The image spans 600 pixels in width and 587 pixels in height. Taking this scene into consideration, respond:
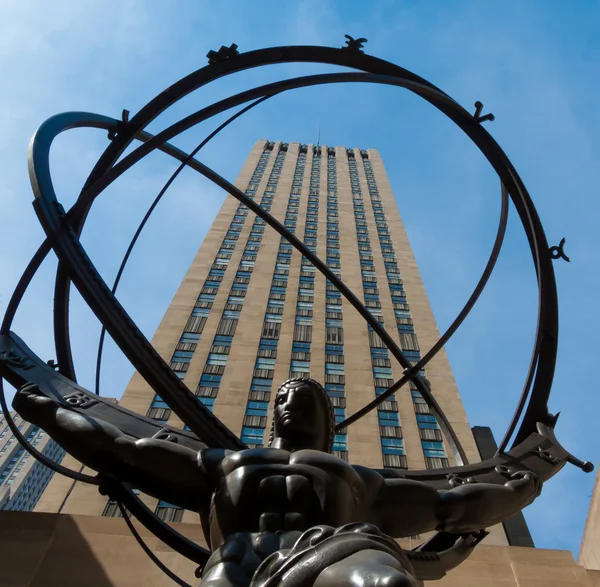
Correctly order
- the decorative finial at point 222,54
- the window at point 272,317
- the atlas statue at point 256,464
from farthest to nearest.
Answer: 1. the window at point 272,317
2. the decorative finial at point 222,54
3. the atlas statue at point 256,464

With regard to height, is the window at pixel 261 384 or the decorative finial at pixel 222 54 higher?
the window at pixel 261 384

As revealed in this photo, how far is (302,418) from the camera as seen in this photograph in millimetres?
4719

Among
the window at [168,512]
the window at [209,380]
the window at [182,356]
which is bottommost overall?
the window at [168,512]

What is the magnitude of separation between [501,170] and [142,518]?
5.38 meters

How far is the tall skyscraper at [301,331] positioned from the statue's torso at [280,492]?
49.9 ft

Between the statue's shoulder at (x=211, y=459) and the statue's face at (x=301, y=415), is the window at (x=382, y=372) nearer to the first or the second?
the statue's face at (x=301, y=415)

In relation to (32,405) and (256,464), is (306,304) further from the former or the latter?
(256,464)

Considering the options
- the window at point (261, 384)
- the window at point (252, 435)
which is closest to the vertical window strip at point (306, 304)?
the window at point (261, 384)

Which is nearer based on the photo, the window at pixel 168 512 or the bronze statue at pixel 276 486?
the bronze statue at pixel 276 486

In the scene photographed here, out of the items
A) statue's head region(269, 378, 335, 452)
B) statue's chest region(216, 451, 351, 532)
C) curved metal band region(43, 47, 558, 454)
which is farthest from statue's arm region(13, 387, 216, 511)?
curved metal band region(43, 47, 558, 454)

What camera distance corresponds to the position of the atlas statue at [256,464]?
3.34 metres

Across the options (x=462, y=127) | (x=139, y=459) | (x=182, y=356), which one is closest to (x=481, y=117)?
(x=462, y=127)

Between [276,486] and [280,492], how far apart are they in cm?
5

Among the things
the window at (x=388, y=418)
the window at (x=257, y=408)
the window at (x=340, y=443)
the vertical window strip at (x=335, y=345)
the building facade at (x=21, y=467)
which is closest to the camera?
the window at (x=340, y=443)
